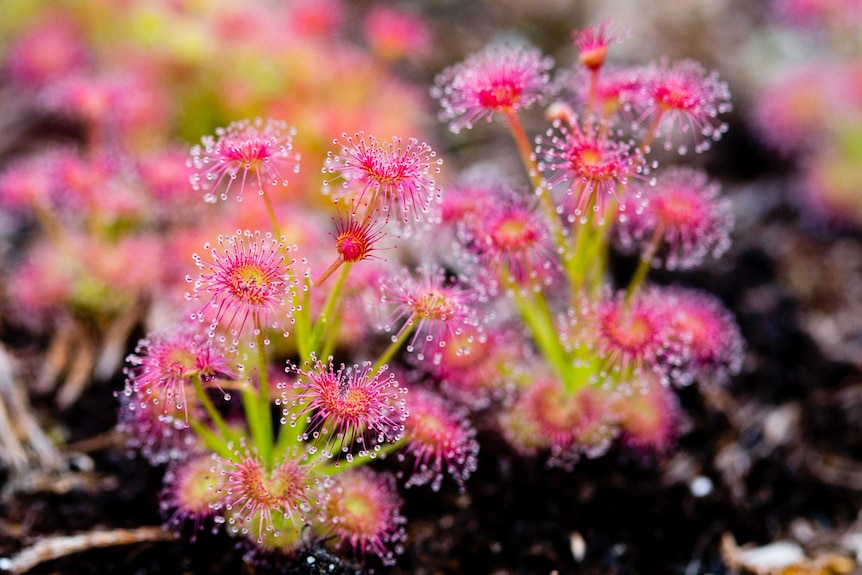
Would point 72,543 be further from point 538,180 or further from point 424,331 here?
point 538,180

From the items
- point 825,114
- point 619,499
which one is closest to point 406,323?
point 619,499

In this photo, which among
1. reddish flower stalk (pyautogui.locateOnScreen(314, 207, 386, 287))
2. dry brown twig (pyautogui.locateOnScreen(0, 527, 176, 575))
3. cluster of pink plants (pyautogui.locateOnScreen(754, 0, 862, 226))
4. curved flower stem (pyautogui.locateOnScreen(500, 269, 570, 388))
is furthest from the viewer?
cluster of pink plants (pyautogui.locateOnScreen(754, 0, 862, 226))

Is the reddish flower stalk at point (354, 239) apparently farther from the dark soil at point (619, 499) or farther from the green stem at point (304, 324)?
the dark soil at point (619, 499)

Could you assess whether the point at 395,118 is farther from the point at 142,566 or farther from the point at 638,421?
the point at 142,566

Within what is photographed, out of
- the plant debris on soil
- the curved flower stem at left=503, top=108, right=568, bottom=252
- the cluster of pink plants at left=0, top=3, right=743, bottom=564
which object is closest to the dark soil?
the plant debris on soil

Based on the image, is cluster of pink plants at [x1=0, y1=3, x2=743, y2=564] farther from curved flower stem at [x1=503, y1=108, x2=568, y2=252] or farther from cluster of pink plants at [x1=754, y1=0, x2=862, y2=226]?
cluster of pink plants at [x1=754, y1=0, x2=862, y2=226]

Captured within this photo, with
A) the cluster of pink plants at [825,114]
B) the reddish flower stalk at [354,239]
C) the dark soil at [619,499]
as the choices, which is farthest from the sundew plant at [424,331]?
the cluster of pink plants at [825,114]

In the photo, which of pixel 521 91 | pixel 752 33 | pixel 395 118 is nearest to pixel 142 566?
pixel 521 91
